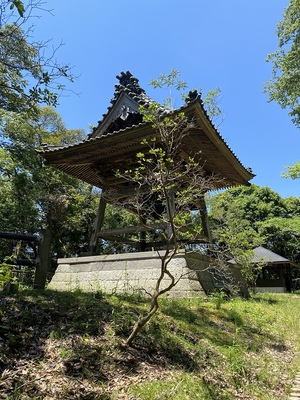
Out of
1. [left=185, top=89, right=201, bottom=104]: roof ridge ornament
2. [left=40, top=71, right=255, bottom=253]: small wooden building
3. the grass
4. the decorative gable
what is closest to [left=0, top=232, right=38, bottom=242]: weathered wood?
the grass

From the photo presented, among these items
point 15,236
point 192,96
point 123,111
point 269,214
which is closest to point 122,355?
point 15,236

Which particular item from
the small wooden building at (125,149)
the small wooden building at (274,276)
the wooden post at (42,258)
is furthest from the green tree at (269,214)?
the wooden post at (42,258)

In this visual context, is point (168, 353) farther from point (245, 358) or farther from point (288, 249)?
point (288, 249)

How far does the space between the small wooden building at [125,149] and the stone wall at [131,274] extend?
0.83 metres

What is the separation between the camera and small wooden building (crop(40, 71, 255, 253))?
765 cm

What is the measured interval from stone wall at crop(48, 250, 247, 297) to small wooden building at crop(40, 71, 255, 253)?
83 centimetres

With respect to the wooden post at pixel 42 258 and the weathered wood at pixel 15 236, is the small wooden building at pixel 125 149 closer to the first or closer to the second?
the wooden post at pixel 42 258

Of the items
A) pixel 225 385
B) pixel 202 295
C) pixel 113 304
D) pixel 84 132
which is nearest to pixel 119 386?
pixel 225 385

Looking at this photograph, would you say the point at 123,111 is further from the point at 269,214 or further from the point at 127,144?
the point at 269,214

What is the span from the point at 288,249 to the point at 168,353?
3016cm

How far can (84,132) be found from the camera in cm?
2377

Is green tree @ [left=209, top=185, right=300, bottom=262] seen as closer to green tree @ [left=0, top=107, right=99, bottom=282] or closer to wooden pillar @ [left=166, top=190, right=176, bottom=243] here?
green tree @ [left=0, top=107, right=99, bottom=282]

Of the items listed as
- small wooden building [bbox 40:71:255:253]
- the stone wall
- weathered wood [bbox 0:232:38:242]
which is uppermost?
small wooden building [bbox 40:71:255:253]

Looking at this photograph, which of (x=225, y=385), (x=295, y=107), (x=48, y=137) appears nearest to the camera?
(x=225, y=385)
